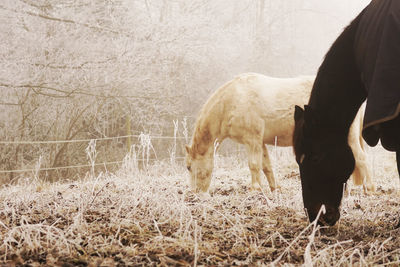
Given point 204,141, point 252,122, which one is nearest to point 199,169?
point 204,141

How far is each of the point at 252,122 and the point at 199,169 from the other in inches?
40.9

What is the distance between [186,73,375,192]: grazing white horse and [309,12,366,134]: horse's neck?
2.56m

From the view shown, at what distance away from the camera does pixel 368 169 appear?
5238 mm

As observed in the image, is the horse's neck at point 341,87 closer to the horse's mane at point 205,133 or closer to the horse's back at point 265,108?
the horse's back at point 265,108

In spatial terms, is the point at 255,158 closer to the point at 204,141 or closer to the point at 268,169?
the point at 268,169

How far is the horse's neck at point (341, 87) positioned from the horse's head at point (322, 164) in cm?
8

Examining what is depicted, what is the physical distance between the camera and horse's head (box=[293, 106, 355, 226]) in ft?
8.84

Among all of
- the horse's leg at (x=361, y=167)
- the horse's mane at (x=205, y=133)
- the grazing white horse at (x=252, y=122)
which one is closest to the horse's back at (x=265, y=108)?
the grazing white horse at (x=252, y=122)

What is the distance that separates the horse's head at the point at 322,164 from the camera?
269cm

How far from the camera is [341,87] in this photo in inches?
107

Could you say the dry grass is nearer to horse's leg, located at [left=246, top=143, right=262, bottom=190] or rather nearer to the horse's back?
horse's leg, located at [left=246, top=143, right=262, bottom=190]

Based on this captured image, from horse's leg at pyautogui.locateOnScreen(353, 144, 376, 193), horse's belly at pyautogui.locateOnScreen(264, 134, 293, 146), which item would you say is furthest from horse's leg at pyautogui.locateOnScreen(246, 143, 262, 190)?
horse's leg at pyautogui.locateOnScreen(353, 144, 376, 193)

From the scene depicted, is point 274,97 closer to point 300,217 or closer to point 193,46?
point 300,217

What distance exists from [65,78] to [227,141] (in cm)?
652
